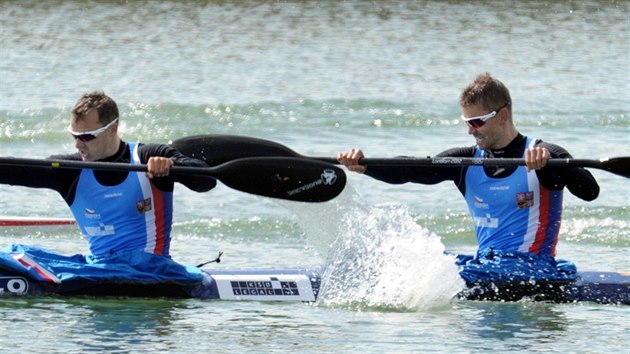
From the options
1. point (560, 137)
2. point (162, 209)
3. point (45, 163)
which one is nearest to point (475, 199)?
point (162, 209)

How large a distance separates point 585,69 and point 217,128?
22.8 ft

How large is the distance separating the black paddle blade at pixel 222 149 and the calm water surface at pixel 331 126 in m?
0.68

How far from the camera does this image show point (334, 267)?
9.08 m

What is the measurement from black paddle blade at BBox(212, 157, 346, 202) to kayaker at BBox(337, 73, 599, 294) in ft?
0.53

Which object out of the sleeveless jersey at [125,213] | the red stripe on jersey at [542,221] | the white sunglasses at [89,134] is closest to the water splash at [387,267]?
the red stripe on jersey at [542,221]

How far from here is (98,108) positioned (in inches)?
344

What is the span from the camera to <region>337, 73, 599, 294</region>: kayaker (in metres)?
8.88

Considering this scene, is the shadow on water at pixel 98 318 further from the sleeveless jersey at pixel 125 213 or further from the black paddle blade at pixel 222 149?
the black paddle blade at pixel 222 149

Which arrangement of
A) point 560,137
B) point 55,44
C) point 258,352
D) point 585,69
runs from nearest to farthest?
point 258,352 → point 560,137 → point 585,69 → point 55,44

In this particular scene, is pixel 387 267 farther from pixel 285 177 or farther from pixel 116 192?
pixel 116 192

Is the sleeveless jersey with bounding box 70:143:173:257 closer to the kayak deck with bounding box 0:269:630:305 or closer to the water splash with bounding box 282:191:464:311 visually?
the kayak deck with bounding box 0:269:630:305

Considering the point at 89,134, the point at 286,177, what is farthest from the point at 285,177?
the point at 89,134

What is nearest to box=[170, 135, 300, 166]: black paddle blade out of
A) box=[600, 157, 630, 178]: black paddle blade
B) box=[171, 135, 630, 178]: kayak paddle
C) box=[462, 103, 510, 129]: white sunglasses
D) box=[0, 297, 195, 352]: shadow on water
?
box=[171, 135, 630, 178]: kayak paddle

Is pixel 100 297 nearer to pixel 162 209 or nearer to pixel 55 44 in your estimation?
pixel 162 209
